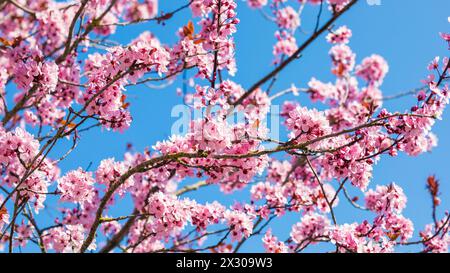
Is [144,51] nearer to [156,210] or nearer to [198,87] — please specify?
[198,87]

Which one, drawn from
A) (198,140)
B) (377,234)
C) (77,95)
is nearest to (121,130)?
(198,140)

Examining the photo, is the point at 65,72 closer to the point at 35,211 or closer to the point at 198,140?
the point at 35,211

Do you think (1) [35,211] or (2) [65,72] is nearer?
(1) [35,211]

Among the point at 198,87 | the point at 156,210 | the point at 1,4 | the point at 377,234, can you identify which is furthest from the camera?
the point at 1,4

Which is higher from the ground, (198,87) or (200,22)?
(200,22)

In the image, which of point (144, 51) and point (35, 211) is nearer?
point (144, 51)

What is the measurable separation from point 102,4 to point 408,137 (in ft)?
17.0

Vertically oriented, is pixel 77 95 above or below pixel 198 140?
above

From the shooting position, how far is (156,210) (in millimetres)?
5070

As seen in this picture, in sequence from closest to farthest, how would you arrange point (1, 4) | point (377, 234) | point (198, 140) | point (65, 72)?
1. point (198, 140)
2. point (377, 234)
3. point (1, 4)
4. point (65, 72)

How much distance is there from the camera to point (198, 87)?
468 centimetres

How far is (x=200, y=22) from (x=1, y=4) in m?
2.86
